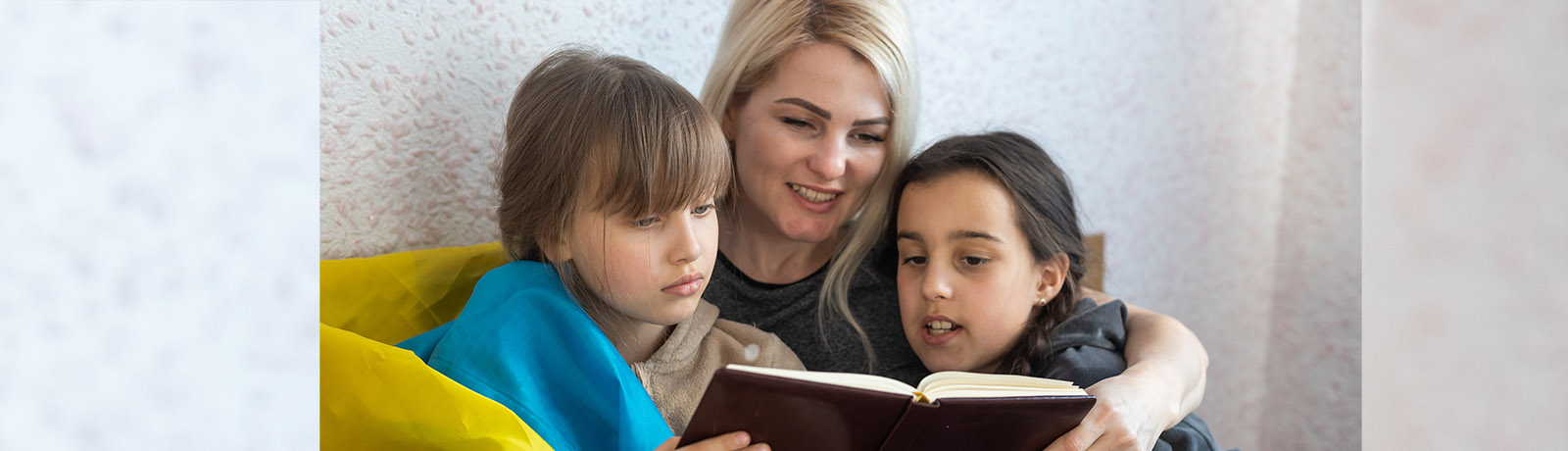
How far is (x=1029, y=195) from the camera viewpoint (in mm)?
1282

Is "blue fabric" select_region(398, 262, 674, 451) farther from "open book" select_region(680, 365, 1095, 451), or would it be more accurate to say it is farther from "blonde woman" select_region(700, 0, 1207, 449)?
"blonde woman" select_region(700, 0, 1207, 449)

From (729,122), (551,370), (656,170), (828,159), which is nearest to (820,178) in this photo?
(828,159)

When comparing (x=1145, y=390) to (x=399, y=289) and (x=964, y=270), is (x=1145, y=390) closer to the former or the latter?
(x=964, y=270)

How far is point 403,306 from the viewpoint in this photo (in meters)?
1.12

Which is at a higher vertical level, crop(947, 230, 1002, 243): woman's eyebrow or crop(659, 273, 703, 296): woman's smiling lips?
crop(659, 273, 703, 296): woman's smiling lips

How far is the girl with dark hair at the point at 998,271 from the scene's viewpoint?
1246 mm

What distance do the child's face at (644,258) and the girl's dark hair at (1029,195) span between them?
39 centimetres

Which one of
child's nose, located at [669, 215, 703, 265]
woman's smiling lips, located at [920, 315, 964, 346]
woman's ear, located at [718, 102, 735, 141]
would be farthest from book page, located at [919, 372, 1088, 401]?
woman's ear, located at [718, 102, 735, 141]

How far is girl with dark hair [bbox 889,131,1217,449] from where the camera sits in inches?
49.1

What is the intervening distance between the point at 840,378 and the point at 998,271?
511 mm

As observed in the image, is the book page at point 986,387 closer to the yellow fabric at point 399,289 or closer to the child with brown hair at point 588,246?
the child with brown hair at point 588,246
